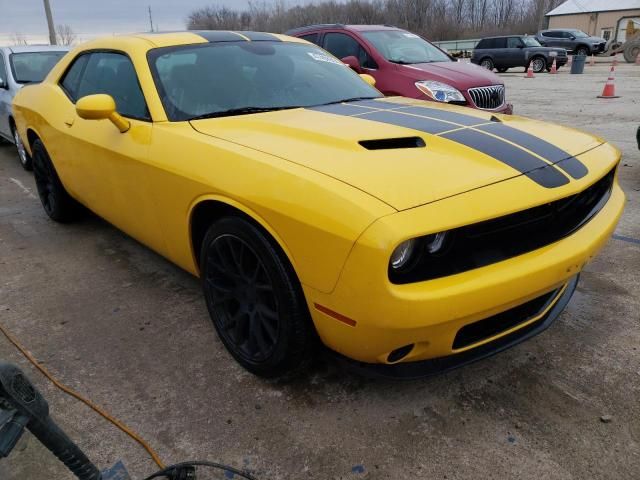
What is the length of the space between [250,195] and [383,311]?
696mm

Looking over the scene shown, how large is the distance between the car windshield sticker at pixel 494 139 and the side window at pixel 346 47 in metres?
4.27

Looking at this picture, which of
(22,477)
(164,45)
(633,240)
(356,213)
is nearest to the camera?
(356,213)

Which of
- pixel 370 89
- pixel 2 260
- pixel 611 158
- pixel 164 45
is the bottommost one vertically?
pixel 2 260

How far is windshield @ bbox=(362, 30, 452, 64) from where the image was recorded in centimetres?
682

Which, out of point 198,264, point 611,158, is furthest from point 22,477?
point 611,158

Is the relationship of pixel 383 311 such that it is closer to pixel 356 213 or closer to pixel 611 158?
pixel 356 213

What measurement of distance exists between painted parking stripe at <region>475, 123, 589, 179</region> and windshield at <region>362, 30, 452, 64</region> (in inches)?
182

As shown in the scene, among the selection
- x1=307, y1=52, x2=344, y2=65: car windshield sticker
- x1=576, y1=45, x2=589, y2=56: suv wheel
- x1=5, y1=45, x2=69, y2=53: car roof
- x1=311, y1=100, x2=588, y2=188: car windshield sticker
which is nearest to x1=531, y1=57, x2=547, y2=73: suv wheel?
x1=576, y1=45, x2=589, y2=56: suv wheel

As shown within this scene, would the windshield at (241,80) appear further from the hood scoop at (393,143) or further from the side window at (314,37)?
the side window at (314,37)

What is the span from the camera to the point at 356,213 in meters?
1.68

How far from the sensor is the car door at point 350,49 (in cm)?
675

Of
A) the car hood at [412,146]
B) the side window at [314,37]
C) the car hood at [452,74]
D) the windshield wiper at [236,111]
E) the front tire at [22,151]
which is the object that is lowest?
the front tire at [22,151]

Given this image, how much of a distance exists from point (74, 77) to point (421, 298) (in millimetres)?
3260

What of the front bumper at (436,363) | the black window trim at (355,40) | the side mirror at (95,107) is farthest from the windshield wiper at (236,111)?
the black window trim at (355,40)
